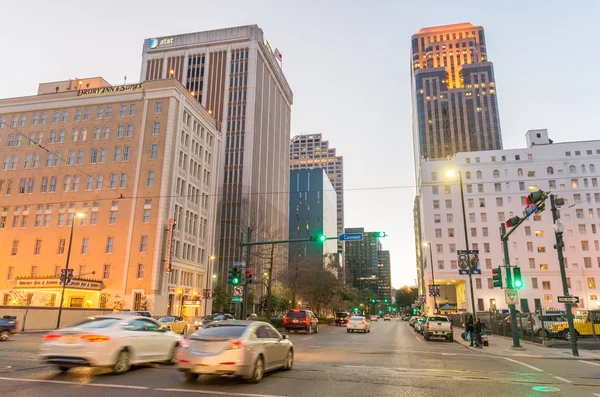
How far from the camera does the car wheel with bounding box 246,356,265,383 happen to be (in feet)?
32.2

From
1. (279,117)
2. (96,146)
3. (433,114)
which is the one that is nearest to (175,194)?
(96,146)

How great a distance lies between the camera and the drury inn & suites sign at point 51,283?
45.3 m

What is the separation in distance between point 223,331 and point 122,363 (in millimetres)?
2853

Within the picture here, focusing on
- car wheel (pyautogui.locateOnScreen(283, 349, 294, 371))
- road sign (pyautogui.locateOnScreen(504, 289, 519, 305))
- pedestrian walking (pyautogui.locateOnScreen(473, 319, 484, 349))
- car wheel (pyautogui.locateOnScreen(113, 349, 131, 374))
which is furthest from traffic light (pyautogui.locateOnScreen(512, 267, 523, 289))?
car wheel (pyautogui.locateOnScreen(113, 349, 131, 374))

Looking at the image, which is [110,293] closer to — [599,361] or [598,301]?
[599,361]

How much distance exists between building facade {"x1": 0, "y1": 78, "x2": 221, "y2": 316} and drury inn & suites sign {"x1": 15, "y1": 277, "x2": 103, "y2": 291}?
19 cm

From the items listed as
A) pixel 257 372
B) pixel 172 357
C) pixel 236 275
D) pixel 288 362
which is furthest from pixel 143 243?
pixel 257 372

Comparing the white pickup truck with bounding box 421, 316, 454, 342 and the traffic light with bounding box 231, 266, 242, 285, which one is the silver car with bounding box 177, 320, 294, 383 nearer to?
the traffic light with bounding box 231, 266, 242, 285

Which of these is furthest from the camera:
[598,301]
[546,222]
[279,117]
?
[279,117]

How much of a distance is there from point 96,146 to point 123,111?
5977 mm

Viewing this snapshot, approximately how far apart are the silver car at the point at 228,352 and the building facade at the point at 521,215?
7798 cm

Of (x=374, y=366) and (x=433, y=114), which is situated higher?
(x=433, y=114)

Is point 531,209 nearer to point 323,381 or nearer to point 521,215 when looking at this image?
point 323,381

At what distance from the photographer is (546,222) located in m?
85.4
